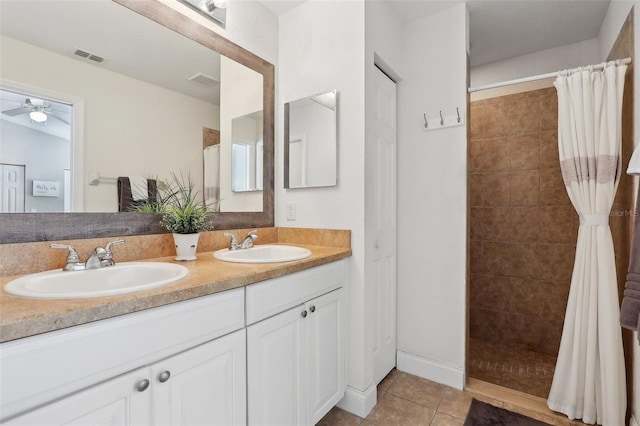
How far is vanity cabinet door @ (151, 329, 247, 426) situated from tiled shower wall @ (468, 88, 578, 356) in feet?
6.79

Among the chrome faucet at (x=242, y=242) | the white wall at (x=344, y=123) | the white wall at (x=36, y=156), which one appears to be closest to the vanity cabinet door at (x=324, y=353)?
the white wall at (x=344, y=123)

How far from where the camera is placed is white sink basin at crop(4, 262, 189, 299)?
815 mm

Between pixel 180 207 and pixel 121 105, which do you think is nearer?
pixel 121 105

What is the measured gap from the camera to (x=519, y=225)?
8.29ft

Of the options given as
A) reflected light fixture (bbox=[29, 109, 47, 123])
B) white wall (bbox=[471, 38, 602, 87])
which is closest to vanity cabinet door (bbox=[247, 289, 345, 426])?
reflected light fixture (bbox=[29, 109, 47, 123])

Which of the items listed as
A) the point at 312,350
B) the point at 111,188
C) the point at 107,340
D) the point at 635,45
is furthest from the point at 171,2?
the point at 635,45

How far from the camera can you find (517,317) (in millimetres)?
2535

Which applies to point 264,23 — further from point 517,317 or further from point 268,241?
point 517,317

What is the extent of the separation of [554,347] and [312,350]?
211 centimetres

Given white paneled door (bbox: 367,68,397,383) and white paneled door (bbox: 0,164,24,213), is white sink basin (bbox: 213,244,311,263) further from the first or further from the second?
white paneled door (bbox: 0,164,24,213)

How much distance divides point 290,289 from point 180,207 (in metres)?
0.69

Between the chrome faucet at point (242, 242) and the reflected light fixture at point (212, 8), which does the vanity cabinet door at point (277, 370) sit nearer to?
the chrome faucet at point (242, 242)

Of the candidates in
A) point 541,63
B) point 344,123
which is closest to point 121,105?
point 344,123

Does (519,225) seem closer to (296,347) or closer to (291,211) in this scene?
(291,211)
